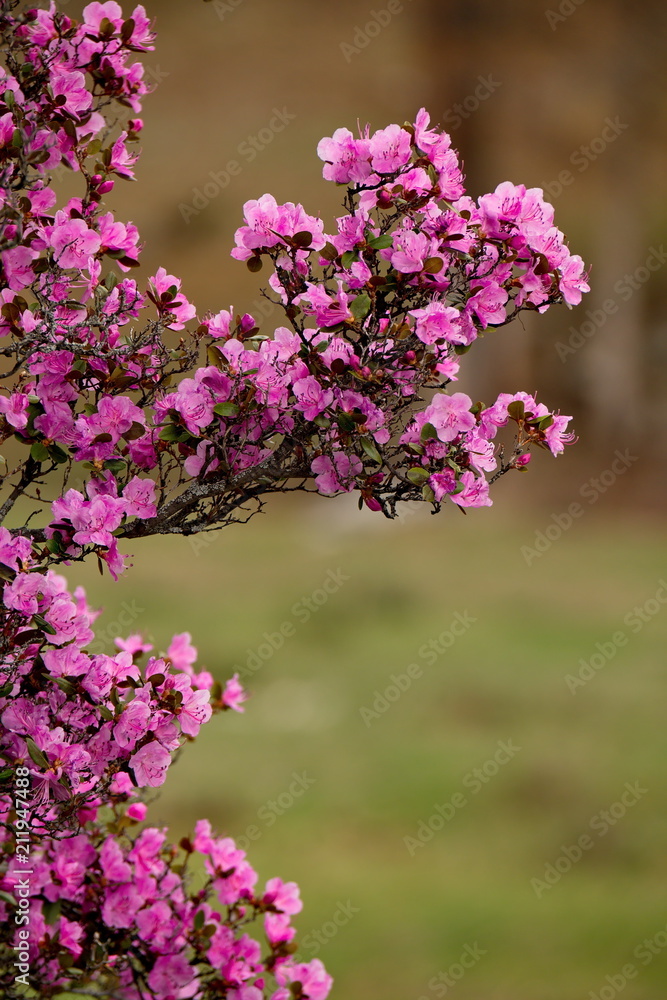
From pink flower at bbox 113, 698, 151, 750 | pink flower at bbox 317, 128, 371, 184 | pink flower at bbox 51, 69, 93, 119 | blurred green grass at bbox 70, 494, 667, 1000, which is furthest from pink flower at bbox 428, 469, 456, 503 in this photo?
blurred green grass at bbox 70, 494, 667, 1000

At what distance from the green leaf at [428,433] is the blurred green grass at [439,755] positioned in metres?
2.33

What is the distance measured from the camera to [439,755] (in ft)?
30.5

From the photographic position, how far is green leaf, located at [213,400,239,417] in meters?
2.32

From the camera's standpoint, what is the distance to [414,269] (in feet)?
7.31

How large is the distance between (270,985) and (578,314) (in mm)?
18899

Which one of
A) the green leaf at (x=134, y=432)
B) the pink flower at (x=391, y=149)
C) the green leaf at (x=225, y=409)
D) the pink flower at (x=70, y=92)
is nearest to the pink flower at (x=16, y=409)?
the green leaf at (x=134, y=432)

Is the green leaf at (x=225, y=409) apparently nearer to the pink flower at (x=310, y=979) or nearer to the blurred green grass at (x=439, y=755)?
the pink flower at (x=310, y=979)

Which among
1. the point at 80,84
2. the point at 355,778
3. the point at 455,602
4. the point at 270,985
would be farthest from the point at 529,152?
the point at 80,84

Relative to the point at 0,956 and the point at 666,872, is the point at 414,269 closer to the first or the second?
the point at 0,956

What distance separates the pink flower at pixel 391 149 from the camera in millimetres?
2240

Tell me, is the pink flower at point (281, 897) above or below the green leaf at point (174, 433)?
below

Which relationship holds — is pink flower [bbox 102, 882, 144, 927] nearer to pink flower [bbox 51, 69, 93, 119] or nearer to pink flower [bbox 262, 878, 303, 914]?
pink flower [bbox 262, 878, 303, 914]

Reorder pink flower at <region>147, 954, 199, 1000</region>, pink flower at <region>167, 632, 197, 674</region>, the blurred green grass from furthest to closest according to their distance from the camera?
the blurred green grass
pink flower at <region>167, 632, 197, 674</region>
pink flower at <region>147, 954, 199, 1000</region>

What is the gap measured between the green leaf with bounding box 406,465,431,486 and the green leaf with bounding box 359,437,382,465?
0.07 m
